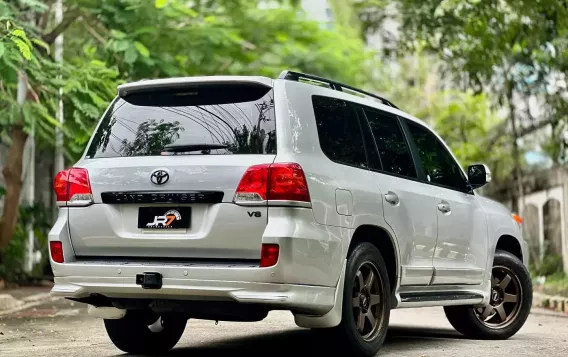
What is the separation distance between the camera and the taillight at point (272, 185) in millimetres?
6305

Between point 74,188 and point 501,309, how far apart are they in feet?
14.7

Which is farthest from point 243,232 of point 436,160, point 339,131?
point 436,160

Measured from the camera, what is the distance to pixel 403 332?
9.84 m

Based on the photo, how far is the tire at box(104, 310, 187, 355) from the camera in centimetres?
759

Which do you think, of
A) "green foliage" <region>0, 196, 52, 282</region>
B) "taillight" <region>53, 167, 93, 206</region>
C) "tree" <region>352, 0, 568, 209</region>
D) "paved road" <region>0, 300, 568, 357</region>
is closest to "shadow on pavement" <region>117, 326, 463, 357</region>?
"paved road" <region>0, 300, 568, 357</region>

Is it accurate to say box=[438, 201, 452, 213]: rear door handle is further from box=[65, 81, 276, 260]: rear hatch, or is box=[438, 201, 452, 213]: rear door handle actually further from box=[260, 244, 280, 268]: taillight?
box=[260, 244, 280, 268]: taillight

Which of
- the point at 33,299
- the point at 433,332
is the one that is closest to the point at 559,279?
the point at 433,332

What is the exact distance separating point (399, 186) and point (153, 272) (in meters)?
2.24

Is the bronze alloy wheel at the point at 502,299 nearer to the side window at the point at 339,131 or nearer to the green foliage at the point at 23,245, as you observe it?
the side window at the point at 339,131

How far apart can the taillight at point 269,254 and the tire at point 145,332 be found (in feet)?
5.05

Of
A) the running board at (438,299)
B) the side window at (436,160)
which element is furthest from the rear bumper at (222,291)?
the side window at (436,160)

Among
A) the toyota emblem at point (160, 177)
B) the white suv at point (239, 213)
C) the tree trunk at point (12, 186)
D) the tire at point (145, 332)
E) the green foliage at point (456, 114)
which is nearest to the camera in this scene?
the white suv at point (239, 213)

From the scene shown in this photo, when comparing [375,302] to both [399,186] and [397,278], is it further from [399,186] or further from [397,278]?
[399,186]

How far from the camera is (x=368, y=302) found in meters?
7.23
